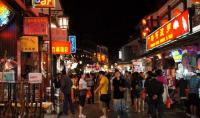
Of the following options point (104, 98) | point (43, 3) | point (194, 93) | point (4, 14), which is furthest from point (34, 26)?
point (194, 93)

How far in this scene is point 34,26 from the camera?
58.1 ft

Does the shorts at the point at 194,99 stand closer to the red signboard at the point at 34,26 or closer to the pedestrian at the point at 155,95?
the pedestrian at the point at 155,95

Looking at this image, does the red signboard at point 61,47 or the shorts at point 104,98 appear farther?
the red signboard at point 61,47

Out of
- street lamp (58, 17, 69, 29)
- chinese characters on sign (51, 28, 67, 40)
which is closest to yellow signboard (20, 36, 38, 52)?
chinese characters on sign (51, 28, 67, 40)

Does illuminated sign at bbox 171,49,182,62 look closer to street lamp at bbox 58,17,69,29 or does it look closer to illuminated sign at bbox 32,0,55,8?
illuminated sign at bbox 32,0,55,8

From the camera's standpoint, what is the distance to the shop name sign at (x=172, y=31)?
62.7 feet

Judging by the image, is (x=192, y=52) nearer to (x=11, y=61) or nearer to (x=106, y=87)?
(x=106, y=87)

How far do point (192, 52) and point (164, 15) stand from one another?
1460cm

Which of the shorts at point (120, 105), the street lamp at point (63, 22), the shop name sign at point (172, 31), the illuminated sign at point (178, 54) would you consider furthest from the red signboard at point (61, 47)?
the shorts at point (120, 105)

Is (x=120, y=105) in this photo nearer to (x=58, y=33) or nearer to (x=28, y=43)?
(x=28, y=43)

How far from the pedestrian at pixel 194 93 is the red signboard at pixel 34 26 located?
6.92m

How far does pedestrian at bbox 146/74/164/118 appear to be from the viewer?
14.7 metres

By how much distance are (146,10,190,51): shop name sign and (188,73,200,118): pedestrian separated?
4.37m

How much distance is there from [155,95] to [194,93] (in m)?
1.56
